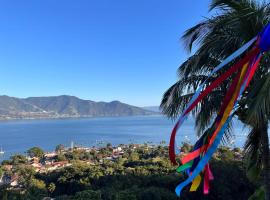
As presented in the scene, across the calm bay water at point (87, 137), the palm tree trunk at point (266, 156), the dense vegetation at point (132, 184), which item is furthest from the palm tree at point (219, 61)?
the calm bay water at point (87, 137)

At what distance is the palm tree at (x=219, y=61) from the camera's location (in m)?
4.43

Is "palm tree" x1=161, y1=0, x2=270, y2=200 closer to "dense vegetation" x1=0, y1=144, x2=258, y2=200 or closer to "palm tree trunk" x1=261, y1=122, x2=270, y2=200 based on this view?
"palm tree trunk" x1=261, y1=122, x2=270, y2=200

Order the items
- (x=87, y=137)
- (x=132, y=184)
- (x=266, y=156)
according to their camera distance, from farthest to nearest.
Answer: (x=87, y=137) → (x=132, y=184) → (x=266, y=156)

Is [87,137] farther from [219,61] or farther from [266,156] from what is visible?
[266,156]

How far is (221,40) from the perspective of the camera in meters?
4.82

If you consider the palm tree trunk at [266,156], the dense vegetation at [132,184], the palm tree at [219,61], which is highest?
the palm tree at [219,61]

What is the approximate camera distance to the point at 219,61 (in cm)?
516

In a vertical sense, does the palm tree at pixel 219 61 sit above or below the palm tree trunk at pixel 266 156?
above

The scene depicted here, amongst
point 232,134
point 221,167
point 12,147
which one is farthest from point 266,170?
point 12,147

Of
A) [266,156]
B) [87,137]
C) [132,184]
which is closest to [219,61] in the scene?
[266,156]

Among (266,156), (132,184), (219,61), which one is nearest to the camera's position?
(266,156)

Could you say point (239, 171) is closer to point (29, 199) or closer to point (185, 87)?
point (29, 199)

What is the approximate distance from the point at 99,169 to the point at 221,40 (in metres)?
18.3

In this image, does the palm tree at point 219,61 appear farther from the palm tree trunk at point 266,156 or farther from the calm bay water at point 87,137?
the calm bay water at point 87,137
